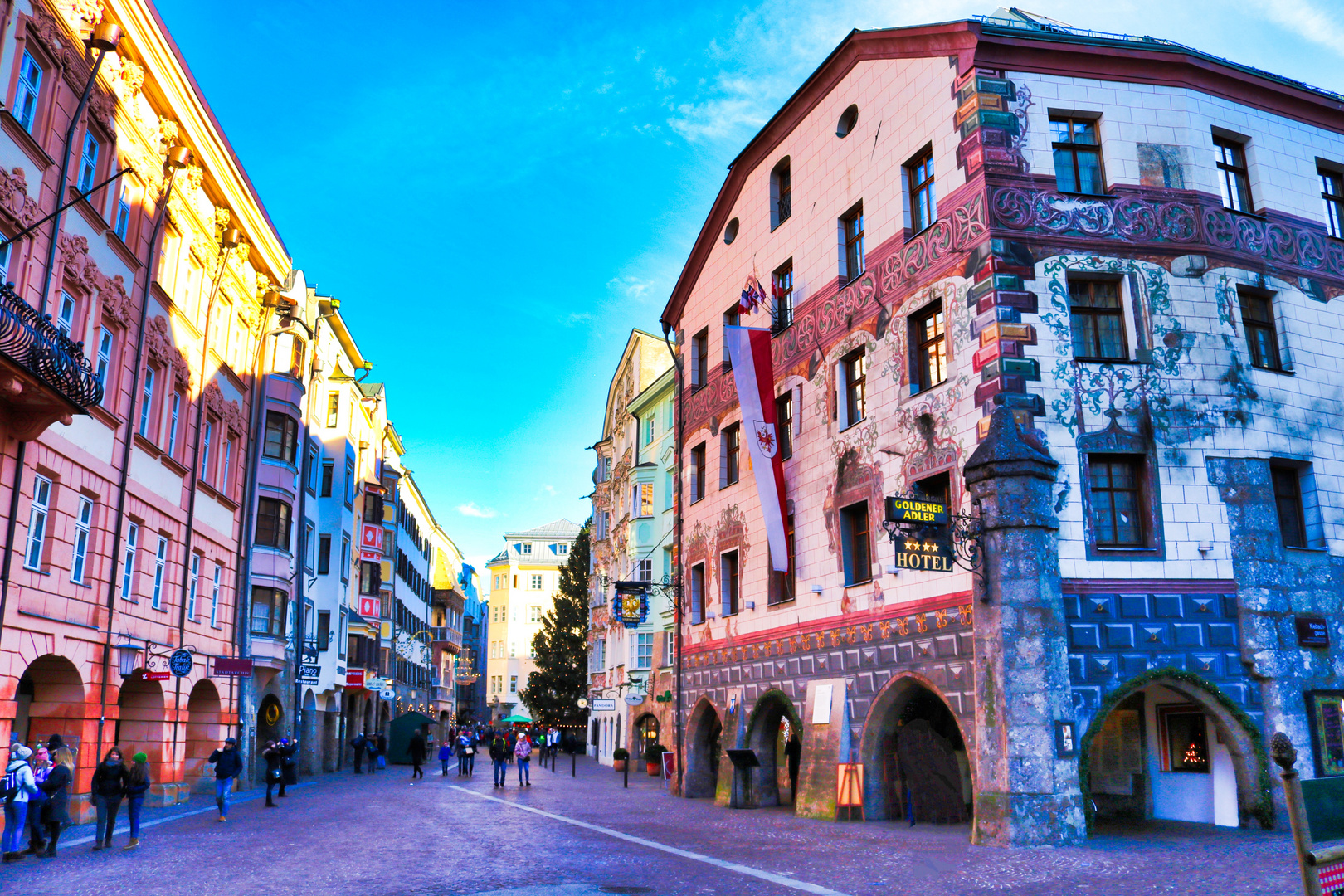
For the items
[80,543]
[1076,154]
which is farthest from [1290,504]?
[80,543]

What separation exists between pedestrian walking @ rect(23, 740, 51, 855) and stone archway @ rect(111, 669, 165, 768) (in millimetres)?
9802

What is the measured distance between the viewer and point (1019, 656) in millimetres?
16875

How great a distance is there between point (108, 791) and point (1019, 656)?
14484 millimetres

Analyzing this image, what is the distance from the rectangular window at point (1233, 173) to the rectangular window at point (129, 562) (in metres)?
23.9

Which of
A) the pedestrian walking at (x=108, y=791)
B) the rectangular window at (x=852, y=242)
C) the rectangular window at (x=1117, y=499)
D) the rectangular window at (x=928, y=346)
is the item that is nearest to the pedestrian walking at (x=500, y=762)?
the pedestrian walking at (x=108, y=791)

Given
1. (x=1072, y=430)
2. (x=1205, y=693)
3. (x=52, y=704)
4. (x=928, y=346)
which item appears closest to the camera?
(x=1205, y=693)

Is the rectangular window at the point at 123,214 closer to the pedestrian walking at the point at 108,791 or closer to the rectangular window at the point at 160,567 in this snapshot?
the rectangular window at the point at 160,567

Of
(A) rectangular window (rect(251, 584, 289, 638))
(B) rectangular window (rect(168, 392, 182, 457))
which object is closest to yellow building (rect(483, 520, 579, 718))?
(A) rectangular window (rect(251, 584, 289, 638))

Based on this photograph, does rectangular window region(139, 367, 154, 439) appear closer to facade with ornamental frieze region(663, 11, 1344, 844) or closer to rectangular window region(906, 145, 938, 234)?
facade with ornamental frieze region(663, 11, 1344, 844)

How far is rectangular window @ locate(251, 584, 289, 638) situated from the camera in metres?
35.6

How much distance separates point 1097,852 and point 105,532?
19.8 m

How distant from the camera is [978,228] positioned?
62.8 feet

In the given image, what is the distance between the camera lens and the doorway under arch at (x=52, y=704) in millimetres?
20750

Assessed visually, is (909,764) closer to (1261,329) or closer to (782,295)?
(1261,329)
